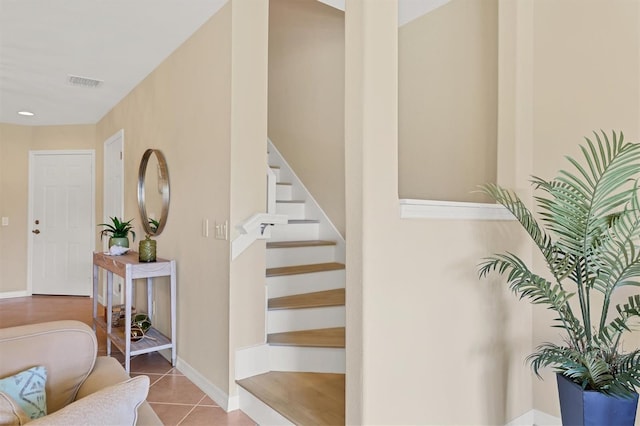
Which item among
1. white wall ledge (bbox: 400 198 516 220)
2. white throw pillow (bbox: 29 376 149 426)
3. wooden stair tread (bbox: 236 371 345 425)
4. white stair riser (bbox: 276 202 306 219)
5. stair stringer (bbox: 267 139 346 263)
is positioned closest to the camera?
white throw pillow (bbox: 29 376 149 426)

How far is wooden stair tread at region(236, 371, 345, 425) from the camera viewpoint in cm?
195

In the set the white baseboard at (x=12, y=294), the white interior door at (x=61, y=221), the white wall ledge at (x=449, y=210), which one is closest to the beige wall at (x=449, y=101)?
the white wall ledge at (x=449, y=210)

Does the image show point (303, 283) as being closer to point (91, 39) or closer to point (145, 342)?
point (145, 342)

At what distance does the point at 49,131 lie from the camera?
5777mm

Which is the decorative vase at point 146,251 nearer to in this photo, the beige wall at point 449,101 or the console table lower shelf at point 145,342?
the console table lower shelf at point 145,342

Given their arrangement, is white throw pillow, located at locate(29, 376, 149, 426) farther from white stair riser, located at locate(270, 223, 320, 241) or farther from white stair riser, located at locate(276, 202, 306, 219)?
white stair riser, located at locate(276, 202, 306, 219)

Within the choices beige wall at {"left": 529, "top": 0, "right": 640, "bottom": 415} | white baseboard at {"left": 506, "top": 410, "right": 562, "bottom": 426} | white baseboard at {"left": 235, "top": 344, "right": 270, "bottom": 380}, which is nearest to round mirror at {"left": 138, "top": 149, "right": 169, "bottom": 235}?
white baseboard at {"left": 235, "top": 344, "right": 270, "bottom": 380}

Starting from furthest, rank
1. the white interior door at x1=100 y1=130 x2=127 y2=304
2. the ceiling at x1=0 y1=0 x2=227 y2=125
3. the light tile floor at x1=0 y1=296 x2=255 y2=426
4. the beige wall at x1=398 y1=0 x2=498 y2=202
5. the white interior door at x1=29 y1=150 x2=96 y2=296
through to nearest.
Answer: the white interior door at x1=29 y1=150 x2=96 y2=296, the white interior door at x1=100 y1=130 x2=127 y2=304, the beige wall at x1=398 y1=0 x2=498 y2=202, the ceiling at x1=0 y1=0 x2=227 y2=125, the light tile floor at x1=0 y1=296 x2=255 y2=426

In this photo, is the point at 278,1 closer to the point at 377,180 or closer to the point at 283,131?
the point at 283,131

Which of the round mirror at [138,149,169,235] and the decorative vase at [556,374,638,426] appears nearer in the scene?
the decorative vase at [556,374,638,426]

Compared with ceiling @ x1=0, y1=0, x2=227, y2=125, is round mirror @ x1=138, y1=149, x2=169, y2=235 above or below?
below

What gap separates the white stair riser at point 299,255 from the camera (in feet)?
10.3

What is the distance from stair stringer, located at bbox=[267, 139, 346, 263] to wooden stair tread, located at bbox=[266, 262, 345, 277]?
0.63ft

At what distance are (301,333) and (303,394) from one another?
0.53 meters
